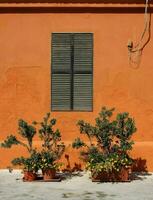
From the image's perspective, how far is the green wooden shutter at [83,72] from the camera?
38.9ft

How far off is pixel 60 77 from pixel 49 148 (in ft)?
5.93

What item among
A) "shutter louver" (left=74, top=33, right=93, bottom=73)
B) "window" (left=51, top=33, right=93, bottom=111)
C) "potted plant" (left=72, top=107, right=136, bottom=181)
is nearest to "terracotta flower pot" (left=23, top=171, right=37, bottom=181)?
"potted plant" (left=72, top=107, right=136, bottom=181)

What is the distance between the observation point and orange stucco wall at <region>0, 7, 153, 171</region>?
11828mm

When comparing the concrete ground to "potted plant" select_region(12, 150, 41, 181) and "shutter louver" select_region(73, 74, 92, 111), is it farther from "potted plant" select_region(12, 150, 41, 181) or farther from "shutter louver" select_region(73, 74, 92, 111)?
"shutter louver" select_region(73, 74, 92, 111)

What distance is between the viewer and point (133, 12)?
1188 centimetres

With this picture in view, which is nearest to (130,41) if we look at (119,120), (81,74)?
(81,74)

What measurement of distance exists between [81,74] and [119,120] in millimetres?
1745

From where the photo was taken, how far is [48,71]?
11.9 meters

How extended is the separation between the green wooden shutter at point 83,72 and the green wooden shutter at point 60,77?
0.52ft

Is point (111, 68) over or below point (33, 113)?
over

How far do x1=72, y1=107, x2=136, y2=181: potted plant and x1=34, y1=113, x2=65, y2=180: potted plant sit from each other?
0.46 m

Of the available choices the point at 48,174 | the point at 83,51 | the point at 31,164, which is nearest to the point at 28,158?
the point at 31,164

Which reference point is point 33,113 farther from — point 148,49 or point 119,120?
point 148,49

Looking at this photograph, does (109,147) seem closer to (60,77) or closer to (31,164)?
(31,164)
